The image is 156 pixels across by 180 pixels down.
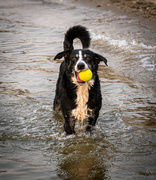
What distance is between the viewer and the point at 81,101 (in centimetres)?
403

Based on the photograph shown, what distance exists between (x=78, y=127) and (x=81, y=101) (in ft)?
2.32

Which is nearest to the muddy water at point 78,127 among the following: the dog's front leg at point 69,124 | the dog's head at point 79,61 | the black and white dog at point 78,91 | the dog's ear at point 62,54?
the dog's front leg at point 69,124

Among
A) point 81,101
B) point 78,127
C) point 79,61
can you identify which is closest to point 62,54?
point 79,61

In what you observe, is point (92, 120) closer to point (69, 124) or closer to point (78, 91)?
point (69, 124)

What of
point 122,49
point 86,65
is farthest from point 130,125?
point 122,49

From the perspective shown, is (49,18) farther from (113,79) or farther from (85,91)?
(85,91)

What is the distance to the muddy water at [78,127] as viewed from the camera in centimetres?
339

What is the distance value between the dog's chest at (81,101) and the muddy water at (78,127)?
0.39m

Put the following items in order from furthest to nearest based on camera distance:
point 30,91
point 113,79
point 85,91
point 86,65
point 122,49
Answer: point 122,49 < point 113,79 < point 30,91 < point 85,91 < point 86,65

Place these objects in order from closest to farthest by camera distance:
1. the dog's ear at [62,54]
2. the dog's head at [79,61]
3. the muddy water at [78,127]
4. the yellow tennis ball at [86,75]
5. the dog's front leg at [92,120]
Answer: the muddy water at [78,127] < the yellow tennis ball at [86,75] < the dog's head at [79,61] < the dog's ear at [62,54] < the dog's front leg at [92,120]

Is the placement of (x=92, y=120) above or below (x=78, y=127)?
above

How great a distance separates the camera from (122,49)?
8.55 metres

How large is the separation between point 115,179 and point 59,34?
836 cm

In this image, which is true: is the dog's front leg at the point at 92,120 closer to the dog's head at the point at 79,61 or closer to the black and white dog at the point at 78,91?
the black and white dog at the point at 78,91
